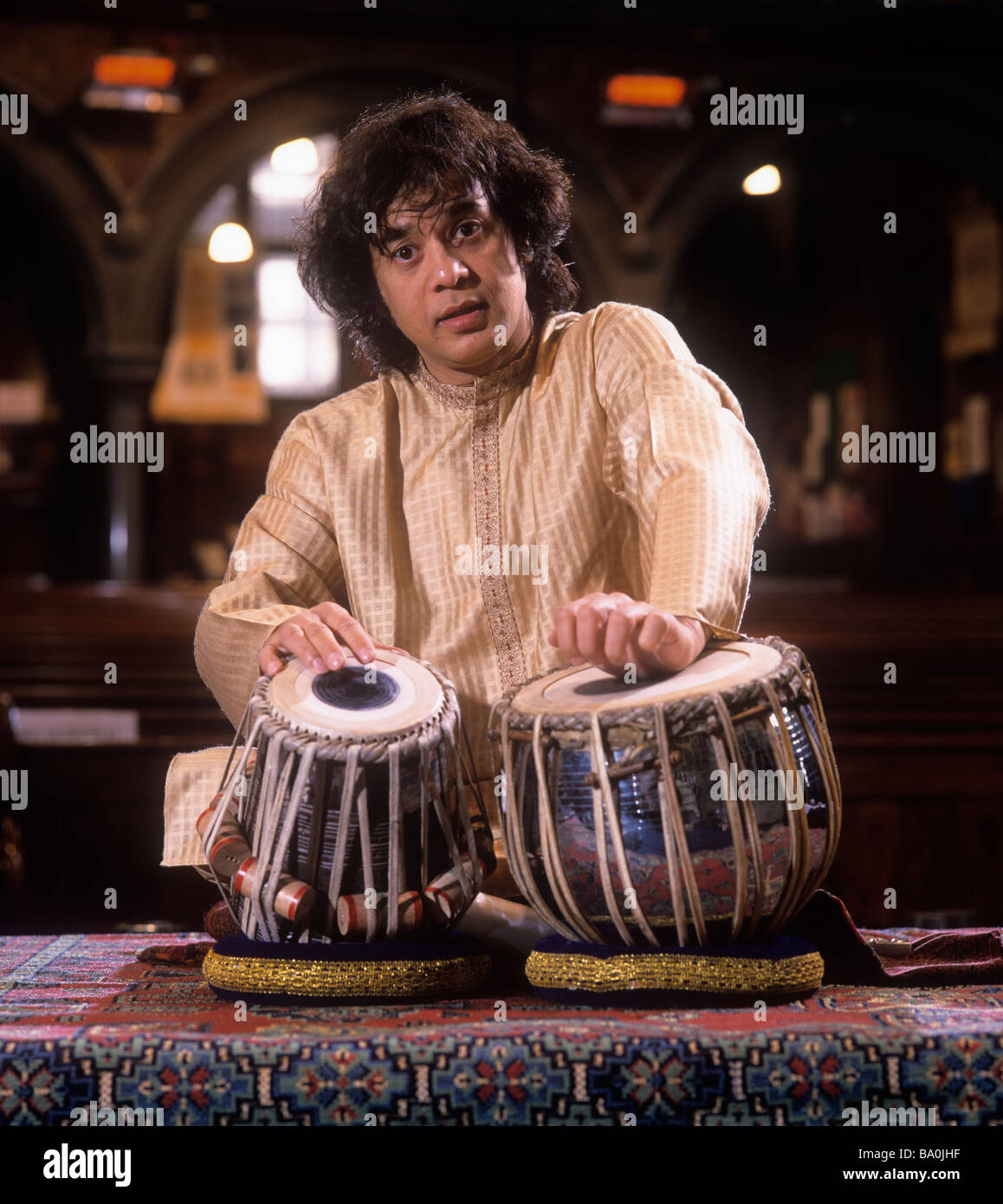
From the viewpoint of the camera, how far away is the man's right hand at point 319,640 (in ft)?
5.46

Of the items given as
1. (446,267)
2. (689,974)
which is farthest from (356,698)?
(446,267)

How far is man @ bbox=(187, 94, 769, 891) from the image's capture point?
1856mm

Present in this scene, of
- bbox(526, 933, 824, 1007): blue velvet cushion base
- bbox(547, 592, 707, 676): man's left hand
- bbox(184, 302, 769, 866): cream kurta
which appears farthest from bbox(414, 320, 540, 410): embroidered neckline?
bbox(526, 933, 824, 1007): blue velvet cushion base

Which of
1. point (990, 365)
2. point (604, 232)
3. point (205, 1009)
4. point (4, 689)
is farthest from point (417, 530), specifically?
point (990, 365)

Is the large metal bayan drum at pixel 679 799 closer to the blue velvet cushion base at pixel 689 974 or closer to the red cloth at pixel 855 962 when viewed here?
the blue velvet cushion base at pixel 689 974

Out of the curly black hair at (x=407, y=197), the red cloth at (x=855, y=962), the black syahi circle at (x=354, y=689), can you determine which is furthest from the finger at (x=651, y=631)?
the curly black hair at (x=407, y=197)

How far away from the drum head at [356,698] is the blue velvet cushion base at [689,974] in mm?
369

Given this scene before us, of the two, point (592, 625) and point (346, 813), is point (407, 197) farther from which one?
point (346, 813)

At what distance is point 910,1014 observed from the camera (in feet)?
5.10

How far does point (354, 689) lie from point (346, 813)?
16 cm

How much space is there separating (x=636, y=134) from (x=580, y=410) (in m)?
8.04

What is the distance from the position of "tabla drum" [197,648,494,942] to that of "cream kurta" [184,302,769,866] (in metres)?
0.21

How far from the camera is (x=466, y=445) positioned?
6.54ft

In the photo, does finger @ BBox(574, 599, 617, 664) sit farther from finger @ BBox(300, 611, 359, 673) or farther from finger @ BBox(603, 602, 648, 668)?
finger @ BBox(300, 611, 359, 673)
